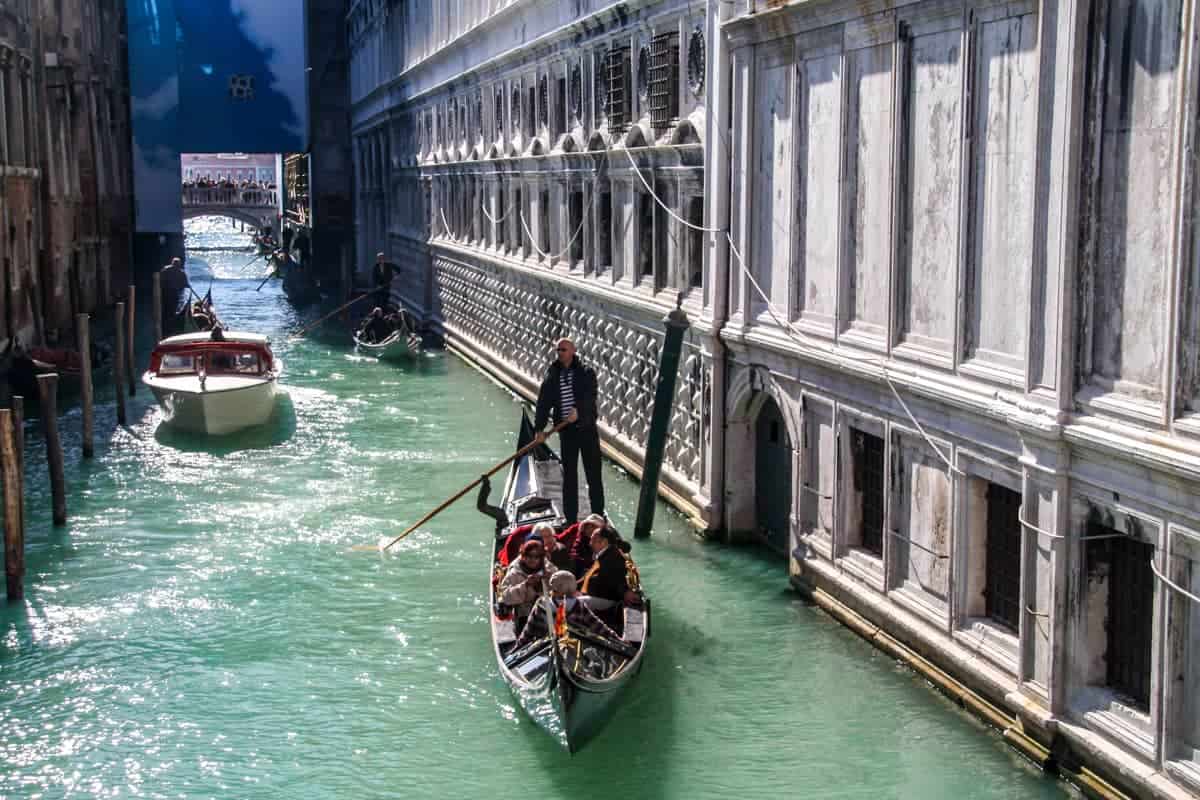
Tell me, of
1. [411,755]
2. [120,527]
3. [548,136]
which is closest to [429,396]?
[548,136]

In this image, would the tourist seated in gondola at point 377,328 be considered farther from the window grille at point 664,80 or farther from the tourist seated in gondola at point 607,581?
the tourist seated in gondola at point 607,581

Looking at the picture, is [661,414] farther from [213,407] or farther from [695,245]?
[213,407]

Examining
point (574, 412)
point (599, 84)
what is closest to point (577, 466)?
point (574, 412)

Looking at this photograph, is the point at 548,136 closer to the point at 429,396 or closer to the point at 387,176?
the point at 429,396

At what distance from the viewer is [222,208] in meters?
66.9

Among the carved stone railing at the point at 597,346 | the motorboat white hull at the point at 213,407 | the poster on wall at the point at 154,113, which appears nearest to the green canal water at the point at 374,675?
the carved stone railing at the point at 597,346

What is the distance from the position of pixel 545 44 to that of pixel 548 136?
121 cm

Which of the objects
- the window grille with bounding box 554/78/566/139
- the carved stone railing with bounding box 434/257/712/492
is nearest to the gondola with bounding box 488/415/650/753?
the carved stone railing with bounding box 434/257/712/492

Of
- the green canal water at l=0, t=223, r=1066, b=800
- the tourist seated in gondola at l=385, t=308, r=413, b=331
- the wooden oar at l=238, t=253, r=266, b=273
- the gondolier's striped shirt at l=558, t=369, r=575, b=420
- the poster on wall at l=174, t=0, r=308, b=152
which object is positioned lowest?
the green canal water at l=0, t=223, r=1066, b=800

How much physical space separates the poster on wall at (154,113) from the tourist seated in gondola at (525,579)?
31769 millimetres

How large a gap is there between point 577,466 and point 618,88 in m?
5.20

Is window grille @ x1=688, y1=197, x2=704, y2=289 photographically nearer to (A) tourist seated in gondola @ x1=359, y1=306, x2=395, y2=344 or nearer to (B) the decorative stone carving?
(B) the decorative stone carving

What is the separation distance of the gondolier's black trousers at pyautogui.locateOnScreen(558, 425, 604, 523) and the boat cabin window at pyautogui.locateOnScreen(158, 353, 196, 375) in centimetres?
901

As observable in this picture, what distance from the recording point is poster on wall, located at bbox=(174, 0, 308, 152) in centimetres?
4047
